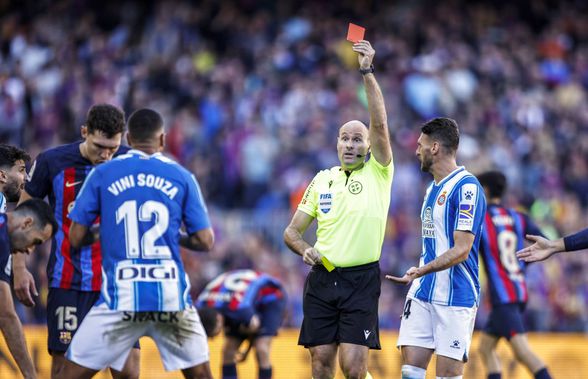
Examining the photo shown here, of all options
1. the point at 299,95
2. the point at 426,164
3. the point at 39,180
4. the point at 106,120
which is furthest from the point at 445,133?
the point at 299,95

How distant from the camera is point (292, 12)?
22.7m

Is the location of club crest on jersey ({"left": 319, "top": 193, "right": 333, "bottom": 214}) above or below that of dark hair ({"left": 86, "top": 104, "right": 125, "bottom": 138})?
below

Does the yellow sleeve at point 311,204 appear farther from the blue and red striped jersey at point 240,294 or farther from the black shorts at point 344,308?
the blue and red striped jersey at point 240,294

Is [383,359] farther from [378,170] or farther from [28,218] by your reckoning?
[28,218]

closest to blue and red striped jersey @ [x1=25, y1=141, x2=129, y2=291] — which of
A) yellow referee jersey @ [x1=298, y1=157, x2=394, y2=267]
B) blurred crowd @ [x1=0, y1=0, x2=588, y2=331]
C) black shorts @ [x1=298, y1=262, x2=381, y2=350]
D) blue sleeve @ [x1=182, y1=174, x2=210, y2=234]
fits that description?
blue sleeve @ [x1=182, y1=174, x2=210, y2=234]

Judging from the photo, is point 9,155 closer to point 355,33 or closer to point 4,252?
point 4,252

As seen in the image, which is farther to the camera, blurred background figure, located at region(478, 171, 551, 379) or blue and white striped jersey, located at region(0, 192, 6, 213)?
blurred background figure, located at region(478, 171, 551, 379)

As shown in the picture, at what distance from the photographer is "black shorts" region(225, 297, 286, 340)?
11819 mm

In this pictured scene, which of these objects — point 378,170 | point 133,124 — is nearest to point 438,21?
point 378,170

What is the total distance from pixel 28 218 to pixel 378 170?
10.2 ft

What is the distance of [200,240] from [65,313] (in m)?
1.79

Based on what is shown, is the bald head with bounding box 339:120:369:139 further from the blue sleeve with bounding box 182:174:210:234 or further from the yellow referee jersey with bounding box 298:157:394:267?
the blue sleeve with bounding box 182:174:210:234

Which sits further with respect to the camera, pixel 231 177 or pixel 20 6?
pixel 20 6

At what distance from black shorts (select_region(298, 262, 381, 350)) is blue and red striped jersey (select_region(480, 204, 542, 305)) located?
3.10m
